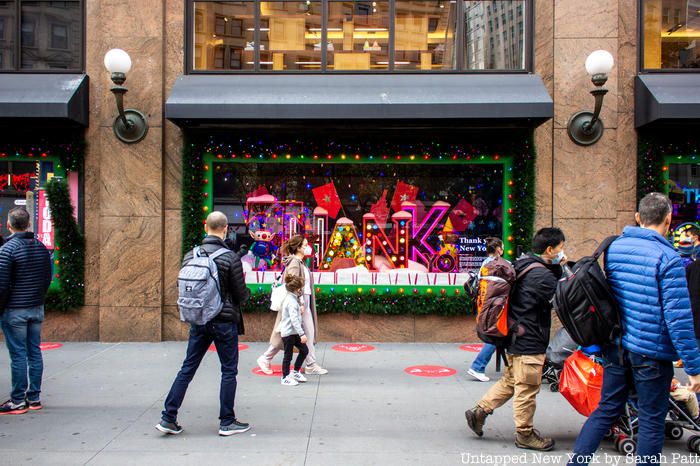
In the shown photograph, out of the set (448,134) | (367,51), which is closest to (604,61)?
(448,134)

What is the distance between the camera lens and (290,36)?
369 inches

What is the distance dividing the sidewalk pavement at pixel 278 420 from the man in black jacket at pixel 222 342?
0.16 metres

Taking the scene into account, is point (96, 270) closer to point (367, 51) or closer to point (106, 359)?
point (106, 359)

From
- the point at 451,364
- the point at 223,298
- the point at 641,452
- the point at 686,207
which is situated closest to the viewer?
the point at 641,452

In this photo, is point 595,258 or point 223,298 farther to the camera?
point 223,298

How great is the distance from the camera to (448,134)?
9.26 metres

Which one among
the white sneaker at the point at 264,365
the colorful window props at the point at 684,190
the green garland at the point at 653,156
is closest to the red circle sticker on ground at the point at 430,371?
the white sneaker at the point at 264,365

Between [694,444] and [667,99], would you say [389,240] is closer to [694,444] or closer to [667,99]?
[667,99]

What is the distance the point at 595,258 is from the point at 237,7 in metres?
7.67

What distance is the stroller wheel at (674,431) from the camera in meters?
4.89

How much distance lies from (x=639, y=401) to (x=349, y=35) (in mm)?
7364

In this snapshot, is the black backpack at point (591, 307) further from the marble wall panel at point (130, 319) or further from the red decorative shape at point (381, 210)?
the marble wall panel at point (130, 319)

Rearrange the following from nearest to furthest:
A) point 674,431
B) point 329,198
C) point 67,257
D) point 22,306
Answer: point 674,431
point 22,306
point 67,257
point 329,198

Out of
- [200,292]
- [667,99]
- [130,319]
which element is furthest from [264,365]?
[667,99]
